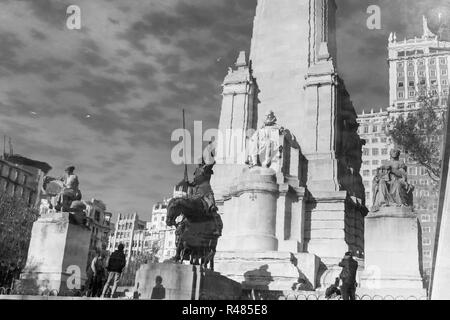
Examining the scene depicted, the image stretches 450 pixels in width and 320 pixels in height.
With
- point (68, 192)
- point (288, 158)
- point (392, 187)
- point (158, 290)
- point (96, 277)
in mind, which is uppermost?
point (288, 158)

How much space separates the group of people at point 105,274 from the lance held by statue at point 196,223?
2.07 metres

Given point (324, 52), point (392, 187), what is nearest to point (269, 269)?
point (392, 187)

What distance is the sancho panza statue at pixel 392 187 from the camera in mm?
19562

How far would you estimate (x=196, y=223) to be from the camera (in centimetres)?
1554

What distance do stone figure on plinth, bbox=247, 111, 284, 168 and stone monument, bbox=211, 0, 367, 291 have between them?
0.06 m

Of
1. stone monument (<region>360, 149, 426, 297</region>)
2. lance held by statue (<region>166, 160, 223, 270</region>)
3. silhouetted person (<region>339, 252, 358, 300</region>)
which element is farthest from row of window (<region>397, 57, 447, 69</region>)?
lance held by statue (<region>166, 160, 223, 270</region>)

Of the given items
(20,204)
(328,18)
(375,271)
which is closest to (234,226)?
(375,271)

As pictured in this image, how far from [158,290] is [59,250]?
18.9 ft

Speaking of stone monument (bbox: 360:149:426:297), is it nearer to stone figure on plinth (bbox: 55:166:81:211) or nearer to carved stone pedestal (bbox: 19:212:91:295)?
carved stone pedestal (bbox: 19:212:91:295)

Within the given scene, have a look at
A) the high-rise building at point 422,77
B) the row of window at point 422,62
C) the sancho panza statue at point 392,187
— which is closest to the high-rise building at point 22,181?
the high-rise building at point 422,77

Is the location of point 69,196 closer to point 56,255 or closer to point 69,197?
point 69,197

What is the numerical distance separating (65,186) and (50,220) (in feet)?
5.08

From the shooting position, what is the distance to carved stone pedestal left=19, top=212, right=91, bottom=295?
16.6m
